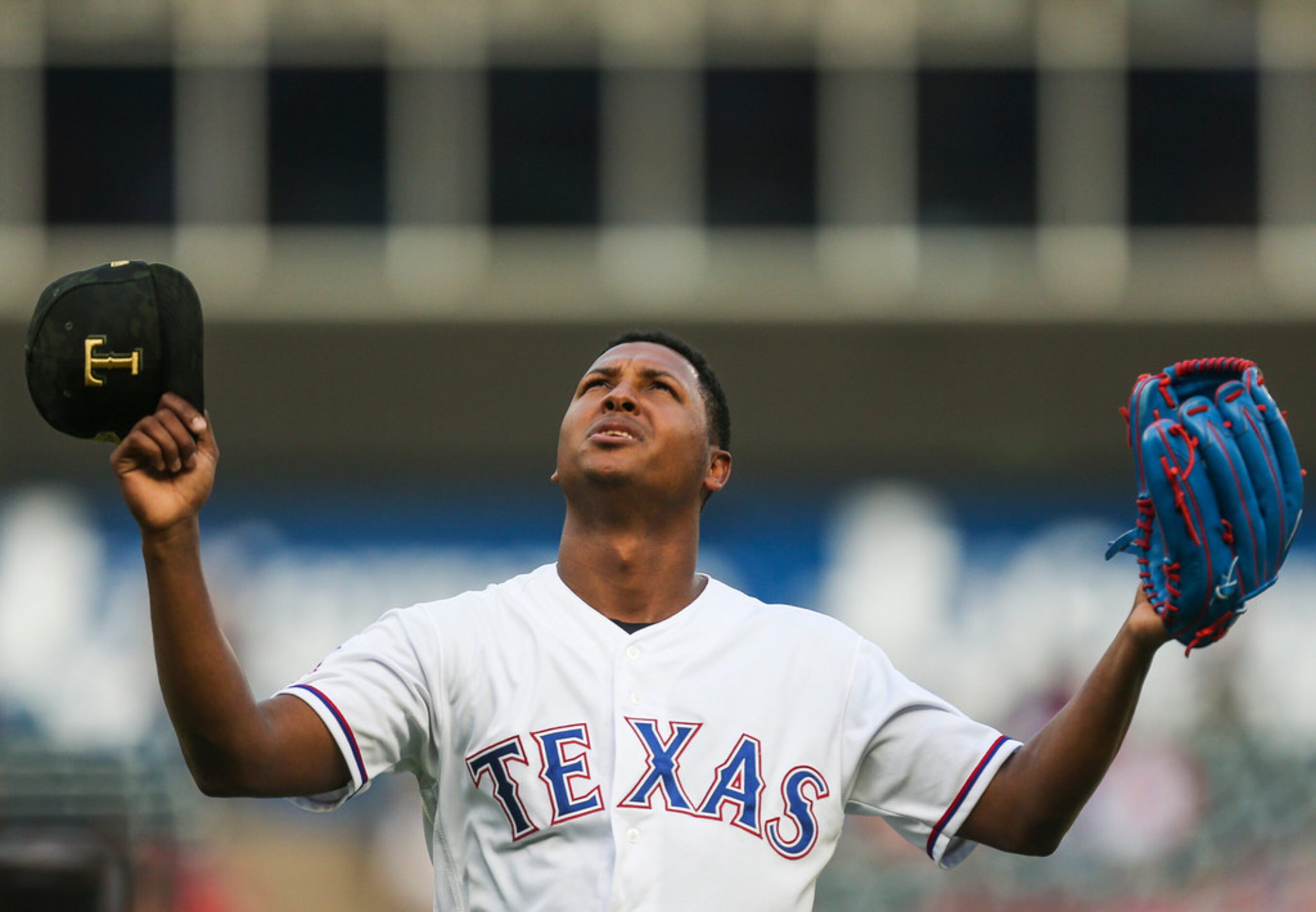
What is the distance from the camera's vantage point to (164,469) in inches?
108

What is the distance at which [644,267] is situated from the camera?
43.0 ft

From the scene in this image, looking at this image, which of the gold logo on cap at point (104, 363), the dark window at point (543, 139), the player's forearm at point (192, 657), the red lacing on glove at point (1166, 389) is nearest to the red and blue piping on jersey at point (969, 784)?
the red lacing on glove at point (1166, 389)

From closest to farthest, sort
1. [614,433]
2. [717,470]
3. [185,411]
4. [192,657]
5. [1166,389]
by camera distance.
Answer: [192,657]
[185,411]
[1166,389]
[614,433]
[717,470]

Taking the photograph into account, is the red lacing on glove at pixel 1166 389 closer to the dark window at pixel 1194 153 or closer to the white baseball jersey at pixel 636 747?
the white baseball jersey at pixel 636 747

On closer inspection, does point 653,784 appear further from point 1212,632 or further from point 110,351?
point 110,351

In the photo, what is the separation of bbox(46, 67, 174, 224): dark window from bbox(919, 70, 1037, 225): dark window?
502 centimetres

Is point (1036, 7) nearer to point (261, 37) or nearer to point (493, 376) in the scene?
point (493, 376)

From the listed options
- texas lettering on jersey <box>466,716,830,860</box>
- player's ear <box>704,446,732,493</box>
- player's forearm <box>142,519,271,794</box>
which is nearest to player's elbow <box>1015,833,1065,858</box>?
texas lettering on jersey <box>466,716,830,860</box>

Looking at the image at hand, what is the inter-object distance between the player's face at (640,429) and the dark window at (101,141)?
9938 mm

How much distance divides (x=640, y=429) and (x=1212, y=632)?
1038 millimetres

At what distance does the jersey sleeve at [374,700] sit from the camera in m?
2.98

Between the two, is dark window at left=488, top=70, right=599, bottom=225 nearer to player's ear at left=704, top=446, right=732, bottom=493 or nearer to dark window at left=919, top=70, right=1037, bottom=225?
dark window at left=919, top=70, right=1037, bottom=225

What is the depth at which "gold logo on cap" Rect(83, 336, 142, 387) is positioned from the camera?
282 cm

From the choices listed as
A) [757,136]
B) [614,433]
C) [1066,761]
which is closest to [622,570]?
[614,433]
